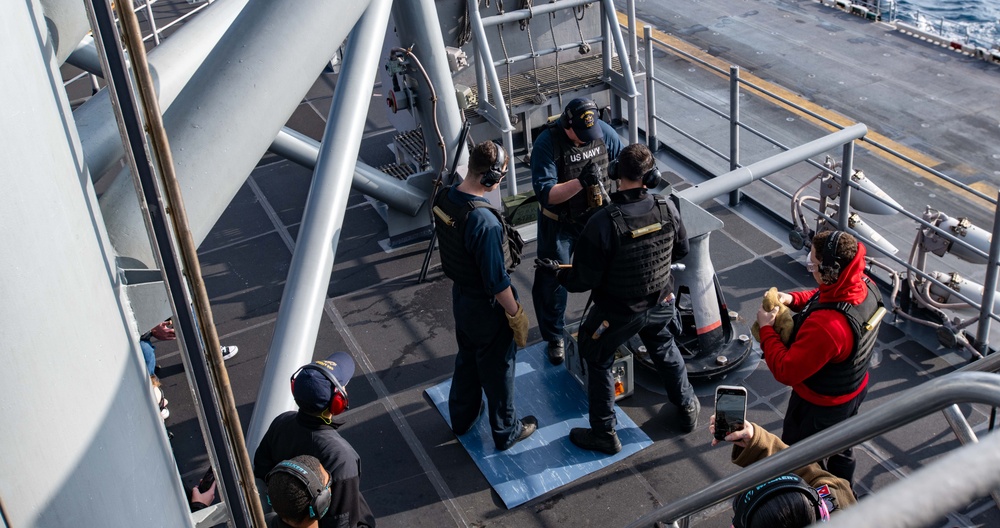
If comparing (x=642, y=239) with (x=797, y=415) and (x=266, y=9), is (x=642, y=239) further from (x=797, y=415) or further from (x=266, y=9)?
(x=266, y=9)

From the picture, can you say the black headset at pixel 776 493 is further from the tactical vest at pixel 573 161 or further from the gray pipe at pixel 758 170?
the tactical vest at pixel 573 161

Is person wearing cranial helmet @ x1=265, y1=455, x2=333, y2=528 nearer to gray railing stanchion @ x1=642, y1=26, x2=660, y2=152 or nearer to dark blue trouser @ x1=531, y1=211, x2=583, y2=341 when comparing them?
dark blue trouser @ x1=531, y1=211, x2=583, y2=341

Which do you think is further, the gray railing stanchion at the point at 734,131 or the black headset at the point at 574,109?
the gray railing stanchion at the point at 734,131

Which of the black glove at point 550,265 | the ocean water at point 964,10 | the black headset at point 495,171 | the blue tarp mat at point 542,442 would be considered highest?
the black headset at point 495,171

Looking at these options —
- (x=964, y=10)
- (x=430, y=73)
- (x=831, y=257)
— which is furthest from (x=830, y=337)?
(x=964, y=10)

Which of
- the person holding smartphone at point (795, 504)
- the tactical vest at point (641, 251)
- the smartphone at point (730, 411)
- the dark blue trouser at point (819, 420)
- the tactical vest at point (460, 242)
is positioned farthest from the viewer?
the tactical vest at point (460, 242)

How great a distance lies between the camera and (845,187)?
25.0 ft

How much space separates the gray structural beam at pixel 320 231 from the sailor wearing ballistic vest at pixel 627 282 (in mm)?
1417

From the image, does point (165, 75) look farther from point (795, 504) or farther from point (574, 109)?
point (574, 109)

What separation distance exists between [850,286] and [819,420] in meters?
0.85

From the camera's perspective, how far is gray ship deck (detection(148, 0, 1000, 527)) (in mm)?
5816

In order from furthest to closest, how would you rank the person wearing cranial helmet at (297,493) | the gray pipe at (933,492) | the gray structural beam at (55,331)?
the person wearing cranial helmet at (297,493) < the gray structural beam at (55,331) < the gray pipe at (933,492)

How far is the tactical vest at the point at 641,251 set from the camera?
17.6 feet

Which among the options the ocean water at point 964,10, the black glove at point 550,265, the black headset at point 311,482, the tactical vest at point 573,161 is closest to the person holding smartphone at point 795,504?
the black headset at point 311,482
